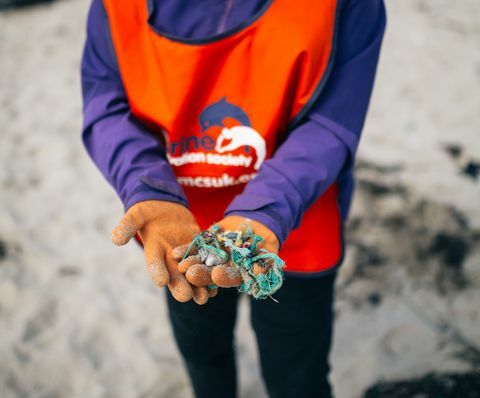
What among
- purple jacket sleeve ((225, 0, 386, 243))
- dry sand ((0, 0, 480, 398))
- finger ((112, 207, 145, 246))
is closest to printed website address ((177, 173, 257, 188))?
purple jacket sleeve ((225, 0, 386, 243))

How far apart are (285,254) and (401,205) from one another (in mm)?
1422

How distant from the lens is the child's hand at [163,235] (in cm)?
92

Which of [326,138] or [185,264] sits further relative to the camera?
[326,138]

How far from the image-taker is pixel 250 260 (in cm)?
90

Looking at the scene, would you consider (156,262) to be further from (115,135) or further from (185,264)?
(115,135)

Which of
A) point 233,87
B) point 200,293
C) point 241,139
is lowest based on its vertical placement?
point 200,293

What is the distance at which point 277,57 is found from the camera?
3.31 feet

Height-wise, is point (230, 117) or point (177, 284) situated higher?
point (230, 117)

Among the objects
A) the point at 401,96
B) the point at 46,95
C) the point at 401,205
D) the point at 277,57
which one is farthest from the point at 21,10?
the point at 277,57

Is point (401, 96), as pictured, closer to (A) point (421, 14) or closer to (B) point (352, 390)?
(A) point (421, 14)

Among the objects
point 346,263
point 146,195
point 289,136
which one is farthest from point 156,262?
point 346,263

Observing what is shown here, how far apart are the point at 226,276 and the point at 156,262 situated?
0.49ft

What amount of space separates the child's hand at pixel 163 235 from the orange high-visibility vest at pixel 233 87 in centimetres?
15

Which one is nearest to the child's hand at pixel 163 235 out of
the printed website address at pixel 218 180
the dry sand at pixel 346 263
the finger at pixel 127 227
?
the finger at pixel 127 227
